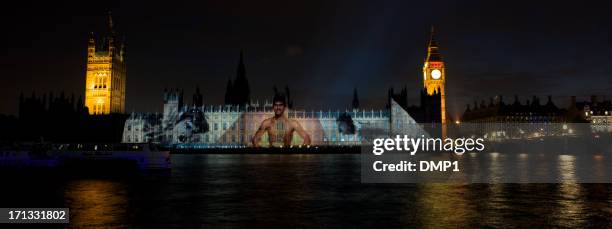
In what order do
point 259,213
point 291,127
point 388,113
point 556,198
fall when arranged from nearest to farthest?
point 259,213 < point 556,198 < point 291,127 < point 388,113

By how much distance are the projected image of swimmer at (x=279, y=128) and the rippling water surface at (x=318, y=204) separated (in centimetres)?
8358

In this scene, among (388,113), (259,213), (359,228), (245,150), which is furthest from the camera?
(388,113)

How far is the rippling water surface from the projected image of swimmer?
274ft

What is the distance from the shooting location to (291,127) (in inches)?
4264

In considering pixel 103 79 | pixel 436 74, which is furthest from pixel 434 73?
pixel 103 79

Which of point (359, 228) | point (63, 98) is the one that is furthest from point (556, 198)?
point (63, 98)

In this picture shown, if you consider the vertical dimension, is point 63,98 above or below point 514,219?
above

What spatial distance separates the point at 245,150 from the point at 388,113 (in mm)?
35852

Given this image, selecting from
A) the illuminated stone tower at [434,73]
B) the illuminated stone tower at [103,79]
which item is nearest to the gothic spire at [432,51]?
the illuminated stone tower at [434,73]

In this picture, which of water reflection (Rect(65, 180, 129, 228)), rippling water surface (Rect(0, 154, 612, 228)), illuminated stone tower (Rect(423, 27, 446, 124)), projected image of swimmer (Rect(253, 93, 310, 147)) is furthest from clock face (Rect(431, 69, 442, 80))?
water reflection (Rect(65, 180, 129, 228))

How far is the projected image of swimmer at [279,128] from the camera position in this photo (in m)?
107

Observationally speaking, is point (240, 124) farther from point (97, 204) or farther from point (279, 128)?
point (97, 204)

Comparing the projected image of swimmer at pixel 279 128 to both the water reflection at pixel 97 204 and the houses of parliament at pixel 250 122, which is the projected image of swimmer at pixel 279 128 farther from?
the water reflection at pixel 97 204

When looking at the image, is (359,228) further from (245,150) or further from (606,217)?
(245,150)
